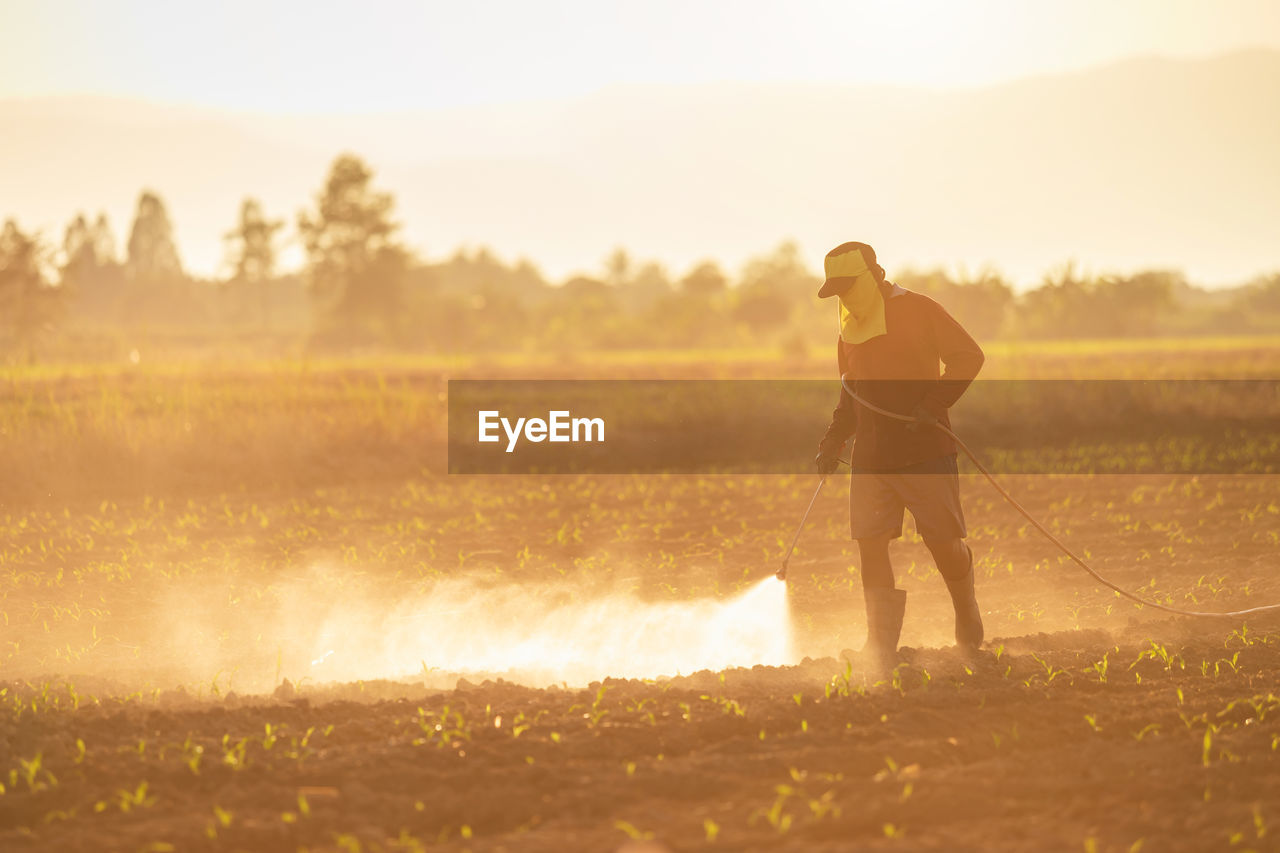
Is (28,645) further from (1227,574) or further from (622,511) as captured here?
(1227,574)

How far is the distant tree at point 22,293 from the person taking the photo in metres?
38.0

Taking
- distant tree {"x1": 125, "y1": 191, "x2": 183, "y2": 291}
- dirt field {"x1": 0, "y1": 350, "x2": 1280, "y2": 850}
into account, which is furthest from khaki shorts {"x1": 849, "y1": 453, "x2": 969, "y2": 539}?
distant tree {"x1": 125, "y1": 191, "x2": 183, "y2": 291}

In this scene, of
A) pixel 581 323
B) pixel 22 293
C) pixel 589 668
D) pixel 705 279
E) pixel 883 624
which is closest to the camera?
pixel 883 624

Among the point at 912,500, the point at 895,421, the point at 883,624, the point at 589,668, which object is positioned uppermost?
the point at 895,421

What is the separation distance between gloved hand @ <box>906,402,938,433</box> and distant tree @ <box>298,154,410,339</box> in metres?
68.4

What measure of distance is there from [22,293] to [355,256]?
33554mm

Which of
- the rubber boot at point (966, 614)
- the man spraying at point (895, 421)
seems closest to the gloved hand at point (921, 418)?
the man spraying at point (895, 421)

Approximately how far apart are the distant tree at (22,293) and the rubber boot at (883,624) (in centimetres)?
3805

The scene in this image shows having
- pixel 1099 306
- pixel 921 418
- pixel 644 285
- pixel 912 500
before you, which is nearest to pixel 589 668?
pixel 912 500

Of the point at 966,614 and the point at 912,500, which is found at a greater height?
the point at 912,500

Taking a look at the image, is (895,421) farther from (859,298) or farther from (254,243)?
(254,243)

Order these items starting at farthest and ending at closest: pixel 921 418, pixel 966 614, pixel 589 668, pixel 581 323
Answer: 1. pixel 581 323
2. pixel 589 668
3. pixel 966 614
4. pixel 921 418

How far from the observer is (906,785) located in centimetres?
423

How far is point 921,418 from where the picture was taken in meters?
5.68
